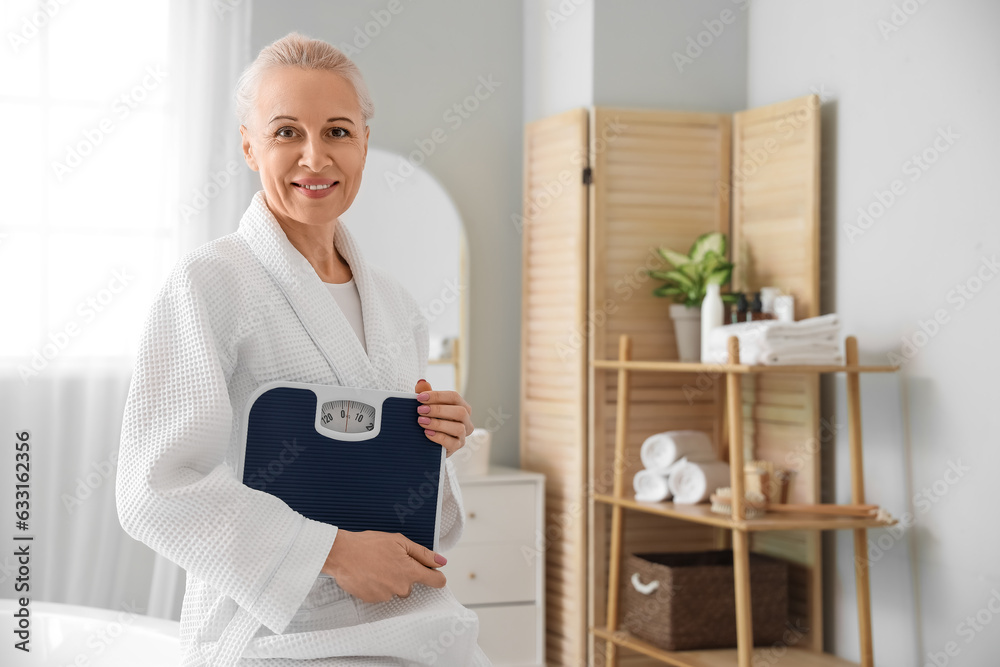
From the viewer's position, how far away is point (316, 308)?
1.34 metres

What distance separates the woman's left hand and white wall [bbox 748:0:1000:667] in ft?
5.07

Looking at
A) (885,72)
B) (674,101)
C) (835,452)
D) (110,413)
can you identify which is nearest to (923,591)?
(835,452)

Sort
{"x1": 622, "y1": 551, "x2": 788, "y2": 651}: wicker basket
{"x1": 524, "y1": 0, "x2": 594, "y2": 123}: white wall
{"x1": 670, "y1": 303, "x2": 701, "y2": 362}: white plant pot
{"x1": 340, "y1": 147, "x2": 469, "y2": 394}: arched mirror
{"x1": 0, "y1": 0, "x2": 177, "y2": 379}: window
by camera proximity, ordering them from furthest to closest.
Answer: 1. {"x1": 340, "y1": 147, "x2": 469, "y2": 394}: arched mirror
2. {"x1": 524, "y1": 0, "x2": 594, "y2": 123}: white wall
3. {"x1": 670, "y1": 303, "x2": 701, "y2": 362}: white plant pot
4. {"x1": 0, "y1": 0, "x2": 177, "y2": 379}: window
5. {"x1": 622, "y1": 551, "x2": 788, "y2": 651}: wicker basket

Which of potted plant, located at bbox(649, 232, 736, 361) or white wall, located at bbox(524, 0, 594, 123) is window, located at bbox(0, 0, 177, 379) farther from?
potted plant, located at bbox(649, 232, 736, 361)

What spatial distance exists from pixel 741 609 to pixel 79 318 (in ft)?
6.62

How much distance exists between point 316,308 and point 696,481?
1.73 metres

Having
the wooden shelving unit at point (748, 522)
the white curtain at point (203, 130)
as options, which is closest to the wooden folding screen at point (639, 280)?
the wooden shelving unit at point (748, 522)

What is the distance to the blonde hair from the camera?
4.30 feet

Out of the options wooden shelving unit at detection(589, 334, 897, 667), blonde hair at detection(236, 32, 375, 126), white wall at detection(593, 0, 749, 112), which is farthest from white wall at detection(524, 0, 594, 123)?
blonde hair at detection(236, 32, 375, 126)

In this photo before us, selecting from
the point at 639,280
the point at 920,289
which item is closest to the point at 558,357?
the point at 639,280

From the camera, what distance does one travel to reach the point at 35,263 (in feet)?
9.27

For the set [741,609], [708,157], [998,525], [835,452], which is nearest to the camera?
[998,525]

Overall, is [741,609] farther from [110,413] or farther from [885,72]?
[110,413]

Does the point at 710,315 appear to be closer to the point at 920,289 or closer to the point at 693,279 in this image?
the point at 693,279
